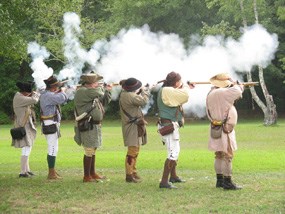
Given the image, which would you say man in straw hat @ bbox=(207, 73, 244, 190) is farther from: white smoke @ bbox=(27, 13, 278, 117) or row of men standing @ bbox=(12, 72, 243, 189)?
white smoke @ bbox=(27, 13, 278, 117)

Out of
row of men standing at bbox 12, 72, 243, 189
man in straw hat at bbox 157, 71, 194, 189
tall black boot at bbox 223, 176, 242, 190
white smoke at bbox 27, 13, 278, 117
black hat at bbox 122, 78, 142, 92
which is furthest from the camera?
white smoke at bbox 27, 13, 278, 117

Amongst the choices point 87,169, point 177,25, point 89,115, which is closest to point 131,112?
point 89,115

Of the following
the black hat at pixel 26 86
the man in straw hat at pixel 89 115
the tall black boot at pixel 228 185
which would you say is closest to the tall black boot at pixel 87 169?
the man in straw hat at pixel 89 115

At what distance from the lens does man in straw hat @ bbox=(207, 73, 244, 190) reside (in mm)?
10688

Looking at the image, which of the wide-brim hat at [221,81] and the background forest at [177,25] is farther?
the background forest at [177,25]

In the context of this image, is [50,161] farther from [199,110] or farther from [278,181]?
[199,110]

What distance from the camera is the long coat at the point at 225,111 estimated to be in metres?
10.7

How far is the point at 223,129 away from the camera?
1077 cm

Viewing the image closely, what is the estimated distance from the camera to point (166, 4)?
46.1m

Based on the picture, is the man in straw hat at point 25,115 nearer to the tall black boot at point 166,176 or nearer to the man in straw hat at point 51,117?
the man in straw hat at point 51,117

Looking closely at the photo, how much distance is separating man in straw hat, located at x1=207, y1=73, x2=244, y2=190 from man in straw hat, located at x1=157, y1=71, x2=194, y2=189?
68cm

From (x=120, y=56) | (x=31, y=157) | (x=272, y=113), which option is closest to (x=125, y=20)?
(x=272, y=113)

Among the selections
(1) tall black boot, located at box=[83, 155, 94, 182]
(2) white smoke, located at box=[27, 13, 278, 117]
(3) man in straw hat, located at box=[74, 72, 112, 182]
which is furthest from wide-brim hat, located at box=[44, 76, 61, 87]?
(2) white smoke, located at box=[27, 13, 278, 117]

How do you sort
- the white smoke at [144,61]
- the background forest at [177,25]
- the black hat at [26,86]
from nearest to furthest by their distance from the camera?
the black hat at [26,86], the white smoke at [144,61], the background forest at [177,25]
